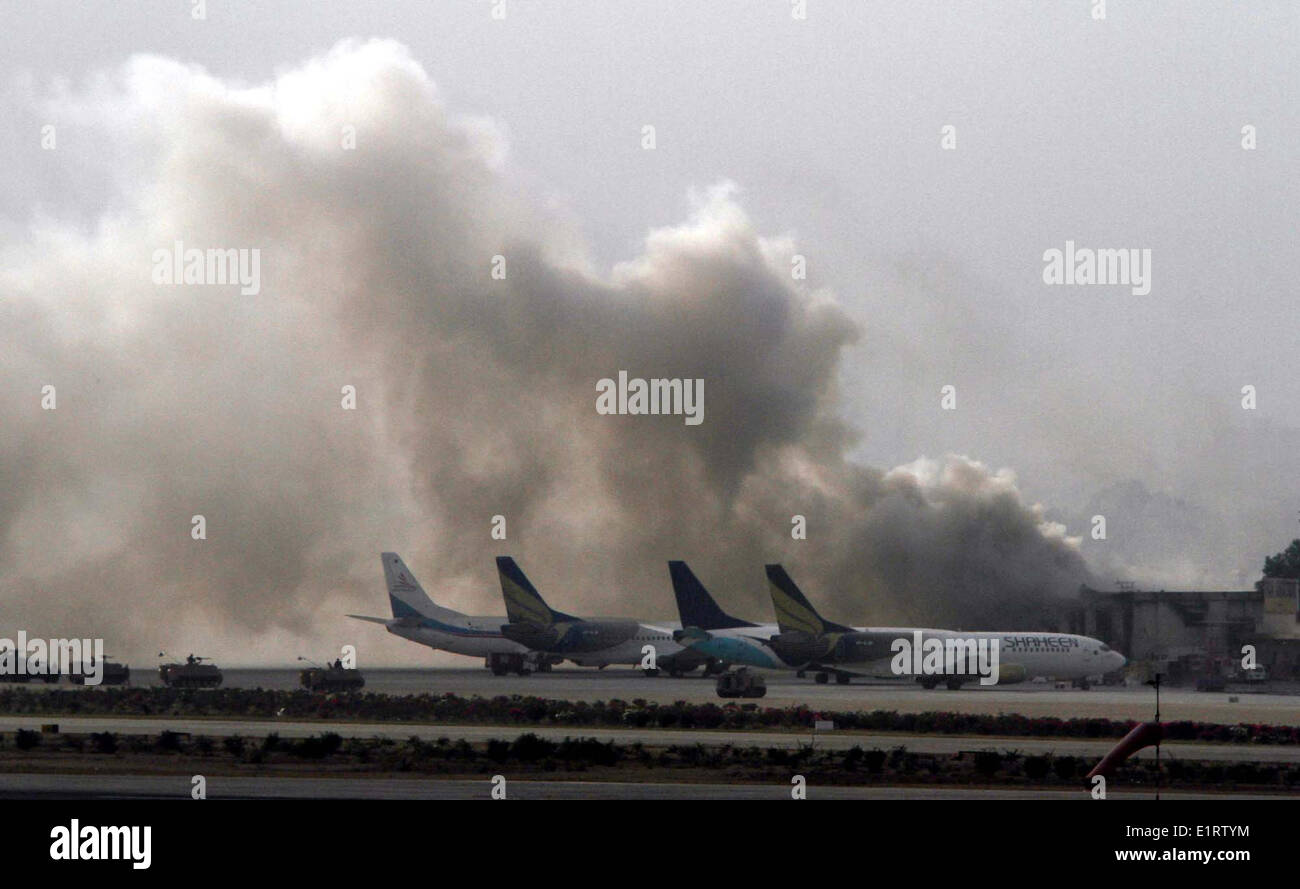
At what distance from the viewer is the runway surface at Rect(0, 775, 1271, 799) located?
38.3 metres

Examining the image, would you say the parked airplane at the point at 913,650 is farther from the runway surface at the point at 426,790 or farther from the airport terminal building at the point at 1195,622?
the runway surface at the point at 426,790

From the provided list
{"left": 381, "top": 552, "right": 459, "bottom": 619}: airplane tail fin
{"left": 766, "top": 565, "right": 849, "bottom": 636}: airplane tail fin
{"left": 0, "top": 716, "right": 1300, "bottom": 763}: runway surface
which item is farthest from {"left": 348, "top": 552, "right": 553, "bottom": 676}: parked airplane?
{"left": 0, "top": 716, "right": 1300, "bottom": 763}: runway surface

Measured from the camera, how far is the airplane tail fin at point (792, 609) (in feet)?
367

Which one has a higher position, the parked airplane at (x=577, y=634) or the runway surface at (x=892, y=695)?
the parked airplane at (x=577, y=634)

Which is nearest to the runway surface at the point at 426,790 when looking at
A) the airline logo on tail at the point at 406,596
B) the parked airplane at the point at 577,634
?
the parked airplane at the point at 577,634

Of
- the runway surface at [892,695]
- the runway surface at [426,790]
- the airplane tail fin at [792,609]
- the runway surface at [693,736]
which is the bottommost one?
the runway surface at [892,695]

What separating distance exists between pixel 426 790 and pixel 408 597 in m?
101

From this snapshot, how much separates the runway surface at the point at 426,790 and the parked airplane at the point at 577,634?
83874 mm

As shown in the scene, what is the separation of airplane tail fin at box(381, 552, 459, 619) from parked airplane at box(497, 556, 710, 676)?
1108 cm

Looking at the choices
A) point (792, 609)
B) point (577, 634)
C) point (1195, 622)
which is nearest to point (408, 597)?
point (577, 634)

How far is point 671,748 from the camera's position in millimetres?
52812

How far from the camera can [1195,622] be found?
474 ft

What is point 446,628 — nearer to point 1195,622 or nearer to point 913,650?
point 913,650
